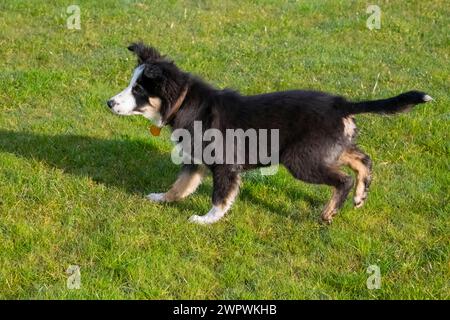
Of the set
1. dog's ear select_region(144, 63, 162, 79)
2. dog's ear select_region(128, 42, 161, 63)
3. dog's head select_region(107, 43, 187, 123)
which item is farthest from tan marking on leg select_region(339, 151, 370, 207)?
dog's ear select_region(128, 42, 161, 63)

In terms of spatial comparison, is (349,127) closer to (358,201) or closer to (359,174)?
(359,174)

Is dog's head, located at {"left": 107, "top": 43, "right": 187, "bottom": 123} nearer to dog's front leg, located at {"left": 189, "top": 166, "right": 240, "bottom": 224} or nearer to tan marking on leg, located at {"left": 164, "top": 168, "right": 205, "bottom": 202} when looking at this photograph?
tan marking on leg, located at {"left": 164, "top": 168, "right": 205, "bottom": 202}

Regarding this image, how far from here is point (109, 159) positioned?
6.60 meters

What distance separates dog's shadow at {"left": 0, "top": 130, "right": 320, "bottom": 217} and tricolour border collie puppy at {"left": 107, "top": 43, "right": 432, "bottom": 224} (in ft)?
1.97

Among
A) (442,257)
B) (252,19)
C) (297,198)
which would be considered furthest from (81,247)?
(252,19)

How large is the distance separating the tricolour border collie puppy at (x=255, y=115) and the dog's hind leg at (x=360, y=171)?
208 millimetres

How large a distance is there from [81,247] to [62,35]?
273 inches

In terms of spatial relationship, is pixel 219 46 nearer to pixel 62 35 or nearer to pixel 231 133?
pixel 62 35

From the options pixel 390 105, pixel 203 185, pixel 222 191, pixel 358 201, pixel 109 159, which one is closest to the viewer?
pixel 390 105

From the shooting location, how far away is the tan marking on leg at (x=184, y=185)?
5699 mm

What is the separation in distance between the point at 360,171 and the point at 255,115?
1.26 meters

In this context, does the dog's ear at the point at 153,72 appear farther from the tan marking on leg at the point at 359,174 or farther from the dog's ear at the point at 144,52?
the tan marking on leg at the point at 359,174

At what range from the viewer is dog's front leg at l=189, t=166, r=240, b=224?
530cm

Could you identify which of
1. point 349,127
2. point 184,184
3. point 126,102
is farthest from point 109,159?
point 349,127
